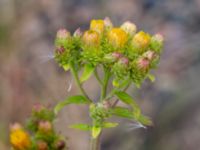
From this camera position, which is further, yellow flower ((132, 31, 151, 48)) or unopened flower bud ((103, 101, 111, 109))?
yellow flower ((132, 31, 151, 48))

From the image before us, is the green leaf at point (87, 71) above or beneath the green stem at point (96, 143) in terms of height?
above

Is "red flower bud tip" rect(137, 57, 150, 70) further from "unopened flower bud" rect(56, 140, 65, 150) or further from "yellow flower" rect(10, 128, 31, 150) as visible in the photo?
"yellow flower" rect(10, 128, 31, 150)

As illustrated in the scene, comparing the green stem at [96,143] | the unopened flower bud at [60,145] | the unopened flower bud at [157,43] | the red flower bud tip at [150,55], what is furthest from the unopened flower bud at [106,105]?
the unopened flower bud at [60,145]

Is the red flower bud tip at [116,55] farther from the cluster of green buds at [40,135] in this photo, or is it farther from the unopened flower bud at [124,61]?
the cluster of green buds at [40,135]

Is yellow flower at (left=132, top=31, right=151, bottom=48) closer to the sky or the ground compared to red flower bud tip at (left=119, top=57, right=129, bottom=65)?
closer to the sky

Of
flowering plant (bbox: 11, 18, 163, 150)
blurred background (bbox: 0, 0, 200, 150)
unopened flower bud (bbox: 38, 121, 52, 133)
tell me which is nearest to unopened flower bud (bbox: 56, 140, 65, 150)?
unopened flower bud (bbox: 38, 121, 52, 133)

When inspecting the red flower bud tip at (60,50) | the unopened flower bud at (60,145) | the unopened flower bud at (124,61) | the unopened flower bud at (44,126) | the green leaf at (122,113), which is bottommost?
the green leaf at (122,113)

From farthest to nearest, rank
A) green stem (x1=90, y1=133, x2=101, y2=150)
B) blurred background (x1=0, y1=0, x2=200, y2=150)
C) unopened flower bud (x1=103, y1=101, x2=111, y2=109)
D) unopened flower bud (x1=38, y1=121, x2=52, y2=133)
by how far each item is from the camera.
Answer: blurred background (x1=0, y1=0, x2=200, y2=150) < unopened flower bud (x1=38, y1=121, x2=52, y2=133) < green stem (x1=90, y1=133, x2=101, y2=150) < unopened flower bud (x1=103, y1=101, x2=111, y2=109)

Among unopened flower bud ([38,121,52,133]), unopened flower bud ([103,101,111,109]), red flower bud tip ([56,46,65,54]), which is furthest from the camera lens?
unopened flower bud ([38,121,52,133])
